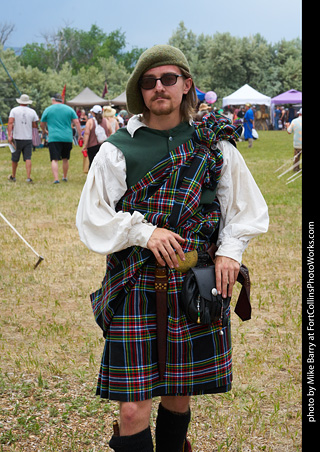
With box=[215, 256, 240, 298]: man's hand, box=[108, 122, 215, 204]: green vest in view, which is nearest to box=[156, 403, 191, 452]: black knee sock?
box=[215, 256, 240, 298]: man's hand

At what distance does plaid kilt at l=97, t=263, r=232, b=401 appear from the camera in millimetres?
2422

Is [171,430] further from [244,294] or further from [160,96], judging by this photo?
[160,96]

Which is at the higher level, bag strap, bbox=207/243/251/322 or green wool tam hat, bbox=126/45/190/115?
green wool tam hat, bbox=126/45/190/115

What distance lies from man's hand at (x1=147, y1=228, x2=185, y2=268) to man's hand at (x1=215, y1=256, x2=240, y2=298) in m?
0.19

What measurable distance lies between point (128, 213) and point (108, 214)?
0.09 m

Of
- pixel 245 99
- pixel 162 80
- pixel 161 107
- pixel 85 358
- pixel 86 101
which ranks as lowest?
pixel 85 358

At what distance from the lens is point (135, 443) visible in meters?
2.38

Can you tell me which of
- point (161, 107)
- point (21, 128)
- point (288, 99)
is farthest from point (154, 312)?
point (288, 99)

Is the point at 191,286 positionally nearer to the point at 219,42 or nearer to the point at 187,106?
the point at 187,106

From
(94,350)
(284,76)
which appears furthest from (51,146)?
(284,76)

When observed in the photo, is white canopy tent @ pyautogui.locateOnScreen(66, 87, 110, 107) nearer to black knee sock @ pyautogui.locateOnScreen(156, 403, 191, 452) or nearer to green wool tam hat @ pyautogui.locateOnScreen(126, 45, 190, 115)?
green wool tam hat @ pyautogui.locateOnScreen(126, 45, 190, 115)

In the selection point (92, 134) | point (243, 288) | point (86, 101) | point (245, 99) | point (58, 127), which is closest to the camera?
point (243, 288)

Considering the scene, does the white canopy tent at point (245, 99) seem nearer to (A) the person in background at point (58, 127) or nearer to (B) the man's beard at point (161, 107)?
(A) the person in background at point (58, 127)
